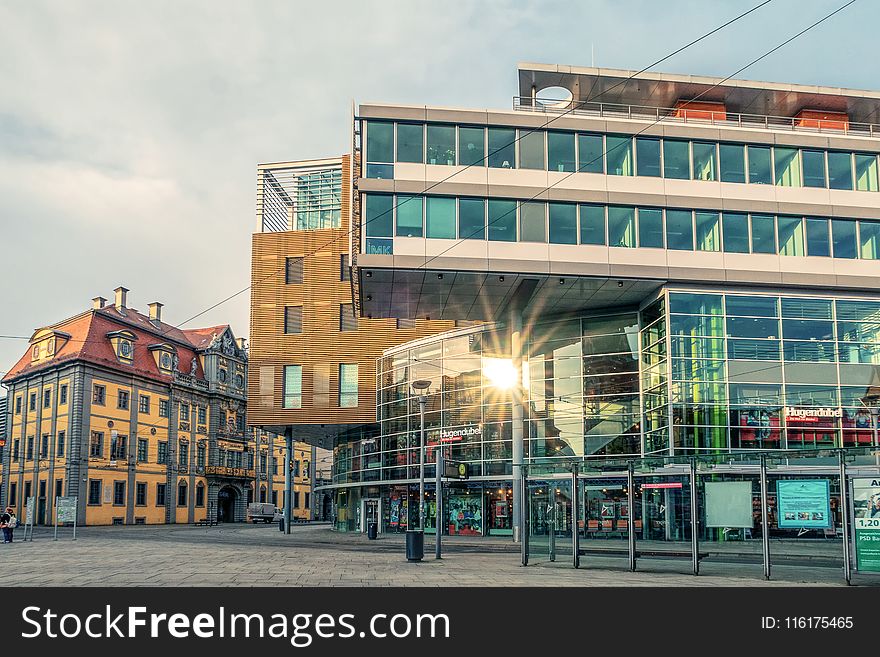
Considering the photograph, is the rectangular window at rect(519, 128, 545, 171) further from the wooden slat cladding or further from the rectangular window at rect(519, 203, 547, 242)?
the wooden slat cladding

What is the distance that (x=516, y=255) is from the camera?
36844mm

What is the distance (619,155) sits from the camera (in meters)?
38.3

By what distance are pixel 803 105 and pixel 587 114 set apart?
11.9 m

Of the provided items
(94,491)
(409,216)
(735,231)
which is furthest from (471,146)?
(94,491)

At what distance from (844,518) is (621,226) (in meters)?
20.8

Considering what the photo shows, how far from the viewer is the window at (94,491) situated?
232 ft

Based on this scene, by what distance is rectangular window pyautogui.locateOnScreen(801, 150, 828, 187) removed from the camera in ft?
126

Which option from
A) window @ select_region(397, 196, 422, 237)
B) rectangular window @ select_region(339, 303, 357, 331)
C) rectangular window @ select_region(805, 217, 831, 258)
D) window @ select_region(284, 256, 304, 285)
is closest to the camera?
window @ select_region(397, 196, 422, 237)

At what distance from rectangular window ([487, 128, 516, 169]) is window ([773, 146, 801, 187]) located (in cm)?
1161

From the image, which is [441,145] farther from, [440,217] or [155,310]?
[155,310]

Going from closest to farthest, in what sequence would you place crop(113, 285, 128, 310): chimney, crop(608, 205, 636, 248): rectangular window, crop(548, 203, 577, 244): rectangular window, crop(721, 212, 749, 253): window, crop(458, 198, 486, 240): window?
1. crop(458, 198, 486, 240): window
2. crop(548, 203, 577, 244): rectangular window
3. crop(608, 205, 636, 248): rectangular window
4. crop(721, 212, 749, 253): window
5. crop(113, 285, 128, 310): chimney

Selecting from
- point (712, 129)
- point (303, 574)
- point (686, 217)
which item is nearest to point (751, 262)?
point (686, 217)

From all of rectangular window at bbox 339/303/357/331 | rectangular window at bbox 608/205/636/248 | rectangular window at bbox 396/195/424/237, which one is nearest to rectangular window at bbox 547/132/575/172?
rectangular window at bbox 608/205/636/248

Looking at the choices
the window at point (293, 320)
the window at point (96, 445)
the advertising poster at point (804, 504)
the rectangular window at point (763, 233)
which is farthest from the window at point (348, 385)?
the advertising poster at point (804, 504)
